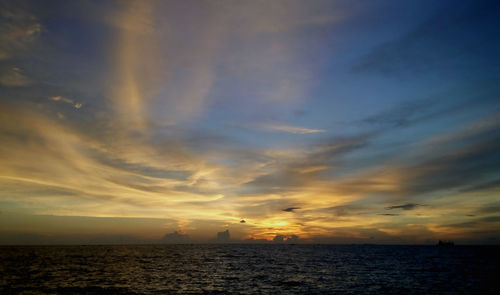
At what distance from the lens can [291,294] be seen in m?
40.1

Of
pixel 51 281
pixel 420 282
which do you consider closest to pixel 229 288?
pixel 51 281

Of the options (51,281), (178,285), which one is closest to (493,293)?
(178,285)

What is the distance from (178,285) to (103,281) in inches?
550

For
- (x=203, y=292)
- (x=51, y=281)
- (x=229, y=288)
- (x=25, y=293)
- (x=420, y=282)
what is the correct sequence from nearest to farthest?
1. (x=25, y=293)
2. (x=203, y=292)
3. (x=229, y=288)
4. (x=51, y=281)
5. (x=420, y=282)

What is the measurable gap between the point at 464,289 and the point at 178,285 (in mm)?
47269

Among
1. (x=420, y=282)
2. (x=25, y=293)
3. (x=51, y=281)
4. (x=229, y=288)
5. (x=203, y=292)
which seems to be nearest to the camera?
(x=25, y=293)

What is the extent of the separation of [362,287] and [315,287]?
8.11m

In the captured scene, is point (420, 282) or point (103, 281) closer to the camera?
point (103, 281)

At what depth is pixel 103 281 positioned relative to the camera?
160 feet

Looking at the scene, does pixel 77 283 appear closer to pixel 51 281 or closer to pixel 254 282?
pixel 51 281

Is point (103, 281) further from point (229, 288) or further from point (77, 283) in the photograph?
point (229, 288)

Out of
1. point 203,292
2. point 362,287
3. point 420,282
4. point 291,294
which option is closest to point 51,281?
point 203,292

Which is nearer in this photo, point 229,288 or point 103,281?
point 229,288

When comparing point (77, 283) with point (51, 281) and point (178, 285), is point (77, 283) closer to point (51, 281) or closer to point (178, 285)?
point (51, 281)
